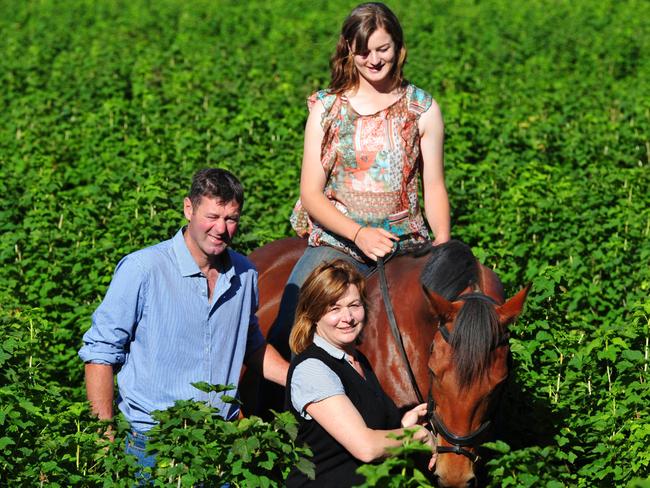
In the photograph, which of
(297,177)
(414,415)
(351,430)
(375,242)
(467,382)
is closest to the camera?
(351,430)

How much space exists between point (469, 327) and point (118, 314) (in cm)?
151

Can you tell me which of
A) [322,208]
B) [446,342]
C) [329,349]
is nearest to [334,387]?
[329,349]

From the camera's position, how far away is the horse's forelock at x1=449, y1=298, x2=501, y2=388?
4656 mm

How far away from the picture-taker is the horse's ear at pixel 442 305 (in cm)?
489

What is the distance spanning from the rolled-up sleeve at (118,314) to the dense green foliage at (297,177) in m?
0.34

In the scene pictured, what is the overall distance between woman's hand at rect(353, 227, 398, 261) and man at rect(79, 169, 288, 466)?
68 cm

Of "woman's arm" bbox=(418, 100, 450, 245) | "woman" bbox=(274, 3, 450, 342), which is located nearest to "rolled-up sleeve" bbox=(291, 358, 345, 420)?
"woman" bbox=(274, 3, 450, 342)

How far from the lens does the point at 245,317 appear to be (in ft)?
17.6

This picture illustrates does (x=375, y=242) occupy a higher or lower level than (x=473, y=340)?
higher

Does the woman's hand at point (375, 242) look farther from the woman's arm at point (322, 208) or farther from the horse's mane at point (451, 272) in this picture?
the horse's mane at point (451, 272)

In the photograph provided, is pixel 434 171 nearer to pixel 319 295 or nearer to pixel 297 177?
pixel 319 295

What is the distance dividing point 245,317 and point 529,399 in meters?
1.75

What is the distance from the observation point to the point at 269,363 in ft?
18.1

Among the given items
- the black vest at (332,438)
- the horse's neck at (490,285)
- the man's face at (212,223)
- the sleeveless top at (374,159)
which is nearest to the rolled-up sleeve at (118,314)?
the man's face at (212,223)
